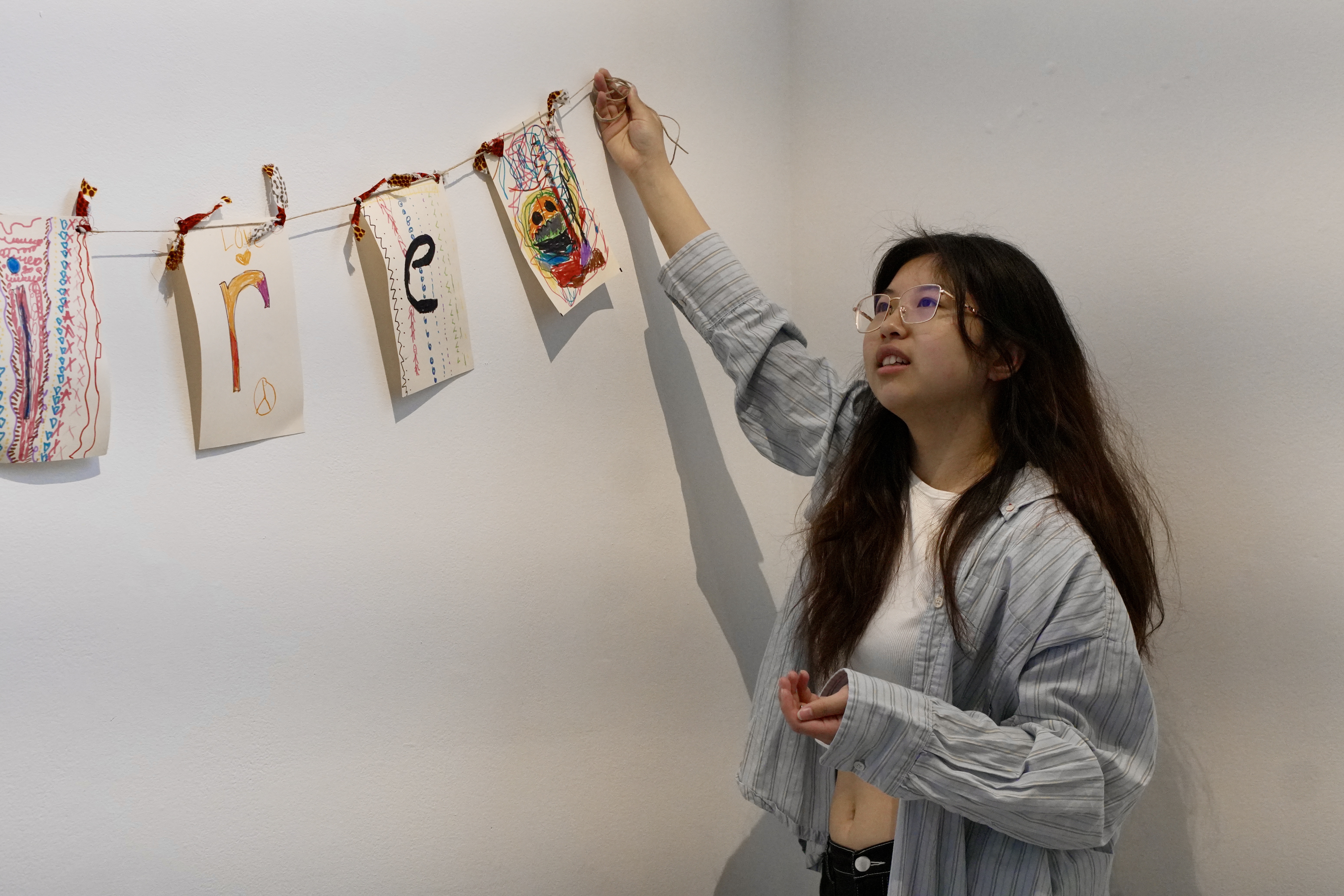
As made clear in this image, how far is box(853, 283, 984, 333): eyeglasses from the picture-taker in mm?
1156

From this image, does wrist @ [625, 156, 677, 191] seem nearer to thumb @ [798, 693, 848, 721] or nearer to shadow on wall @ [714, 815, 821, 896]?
thumb @ [798, 693, 848, 721]

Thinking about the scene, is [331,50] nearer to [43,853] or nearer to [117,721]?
[117,721]

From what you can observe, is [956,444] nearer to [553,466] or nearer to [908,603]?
[908,603]

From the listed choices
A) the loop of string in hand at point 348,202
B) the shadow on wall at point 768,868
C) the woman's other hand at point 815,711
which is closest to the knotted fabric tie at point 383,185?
the loop of string in hand at point 348,202

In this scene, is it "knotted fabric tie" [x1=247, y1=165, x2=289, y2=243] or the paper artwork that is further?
the paper artwork

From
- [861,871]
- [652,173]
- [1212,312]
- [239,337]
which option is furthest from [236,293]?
[1212,312]

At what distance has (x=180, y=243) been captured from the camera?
101 centimetres

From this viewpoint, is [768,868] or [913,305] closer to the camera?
[913,305]

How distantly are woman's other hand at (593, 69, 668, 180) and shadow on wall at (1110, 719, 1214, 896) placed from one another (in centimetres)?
94

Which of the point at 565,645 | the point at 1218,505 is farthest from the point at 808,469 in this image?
the point at 1218,505

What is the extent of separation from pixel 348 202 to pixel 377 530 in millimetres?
355

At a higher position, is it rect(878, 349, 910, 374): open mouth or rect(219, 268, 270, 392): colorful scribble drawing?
rect(219, 268, 270, 392): colorful scribble drawing

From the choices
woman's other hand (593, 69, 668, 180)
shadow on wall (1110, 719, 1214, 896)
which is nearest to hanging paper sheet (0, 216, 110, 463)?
woman's other hand (593, 69, 668, 180)

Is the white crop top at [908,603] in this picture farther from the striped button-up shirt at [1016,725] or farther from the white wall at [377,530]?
the white wall at [377,530]
